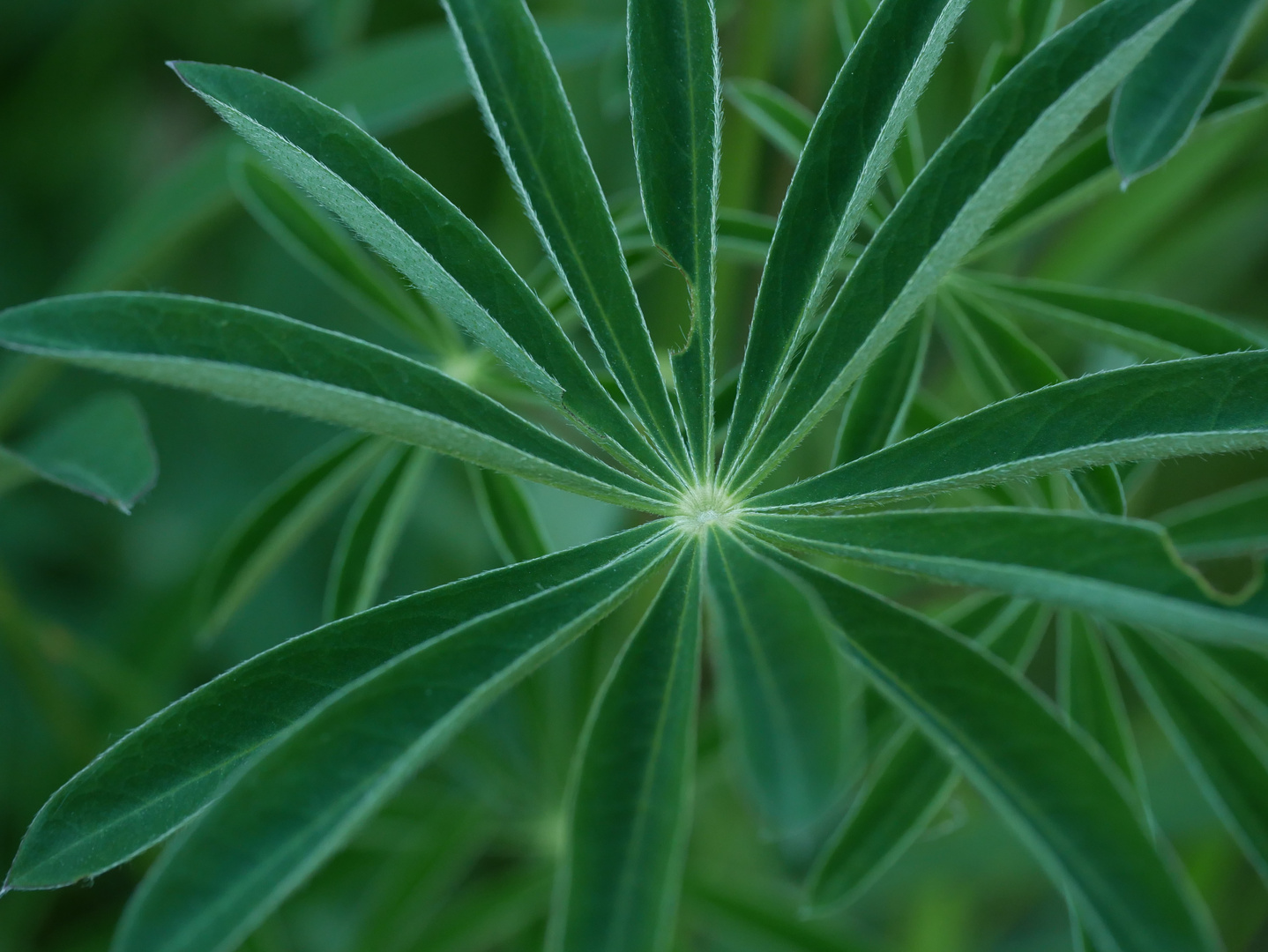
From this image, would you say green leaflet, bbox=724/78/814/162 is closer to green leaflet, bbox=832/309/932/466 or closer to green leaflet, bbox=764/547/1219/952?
green leaflet, bbox=832/309/932/466

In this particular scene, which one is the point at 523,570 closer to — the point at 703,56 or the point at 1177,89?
the point at 703,56

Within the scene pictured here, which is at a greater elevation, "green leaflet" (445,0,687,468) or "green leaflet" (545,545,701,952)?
"green leaflet" (445,0,687,468)

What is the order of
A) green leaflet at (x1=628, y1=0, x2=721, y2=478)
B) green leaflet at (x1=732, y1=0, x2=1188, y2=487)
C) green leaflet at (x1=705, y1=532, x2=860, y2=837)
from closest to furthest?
1. green leaflet at (x1=705, y1=532, x2=860, y2=837)
2. green leaflet at (x1=732, y1=0, x2=1188, y2=487)
3. green leaflet at (x1=628, y1=0, x2=721, y2=478)

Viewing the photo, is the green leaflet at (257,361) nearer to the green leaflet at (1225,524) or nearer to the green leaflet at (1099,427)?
the green leaflet at (1099,427)

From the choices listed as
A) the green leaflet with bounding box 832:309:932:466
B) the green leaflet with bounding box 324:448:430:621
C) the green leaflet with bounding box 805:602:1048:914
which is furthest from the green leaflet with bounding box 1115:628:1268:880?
the green leaflet with bounding box 324:448:430:621

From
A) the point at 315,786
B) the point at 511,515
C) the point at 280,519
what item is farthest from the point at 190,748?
the point at 280,519

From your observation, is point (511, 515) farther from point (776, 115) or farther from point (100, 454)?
point (776, 115)
